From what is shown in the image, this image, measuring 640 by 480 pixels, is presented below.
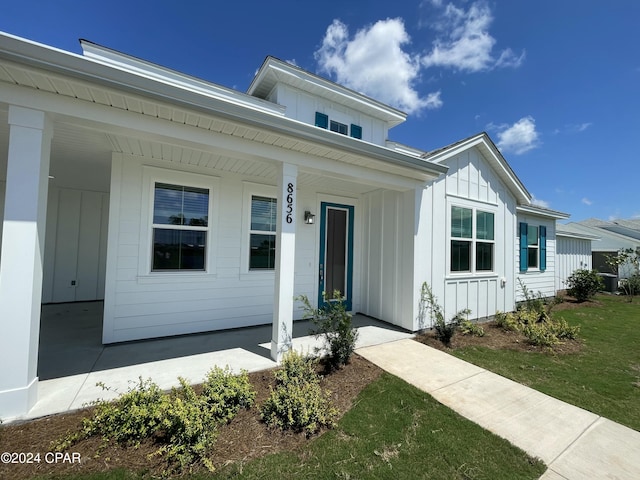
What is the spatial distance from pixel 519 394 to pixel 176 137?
5331mm

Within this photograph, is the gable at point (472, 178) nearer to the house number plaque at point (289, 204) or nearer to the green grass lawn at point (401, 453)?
the house number plaque at point (289, 204)

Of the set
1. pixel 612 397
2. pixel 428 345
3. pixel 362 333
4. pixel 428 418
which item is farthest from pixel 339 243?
pixel 612 397

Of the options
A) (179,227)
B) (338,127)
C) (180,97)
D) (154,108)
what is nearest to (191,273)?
(179,227)

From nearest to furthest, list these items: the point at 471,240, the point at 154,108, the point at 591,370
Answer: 1. the point at 154,108
2. the point at 591,370
3. the point at 471,240

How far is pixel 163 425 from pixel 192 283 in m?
2.94

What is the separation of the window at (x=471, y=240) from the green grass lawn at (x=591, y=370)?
2.15 meters

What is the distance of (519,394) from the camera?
10.9 feet

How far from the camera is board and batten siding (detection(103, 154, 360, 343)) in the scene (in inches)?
174

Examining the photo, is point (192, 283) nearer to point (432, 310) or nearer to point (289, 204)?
point (289, 204)

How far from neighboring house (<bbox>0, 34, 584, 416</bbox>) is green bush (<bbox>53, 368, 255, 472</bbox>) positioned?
935mm

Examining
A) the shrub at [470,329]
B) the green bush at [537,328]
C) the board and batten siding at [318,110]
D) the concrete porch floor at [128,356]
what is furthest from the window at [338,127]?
the green bush at [537,328]

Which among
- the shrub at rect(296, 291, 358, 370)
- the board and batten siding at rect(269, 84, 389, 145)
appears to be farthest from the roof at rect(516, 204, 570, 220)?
the shrub at rect(296, 291, 358, 370)

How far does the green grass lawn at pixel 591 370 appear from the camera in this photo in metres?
3.16

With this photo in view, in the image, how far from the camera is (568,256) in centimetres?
1243
